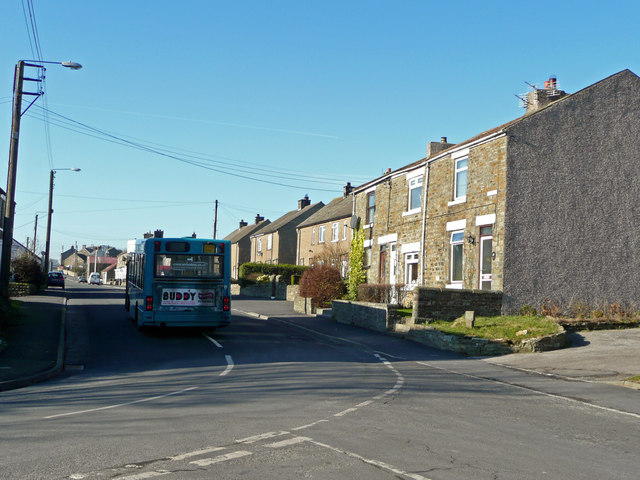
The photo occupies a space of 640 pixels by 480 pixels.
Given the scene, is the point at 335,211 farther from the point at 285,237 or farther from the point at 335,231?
the point at 285,237

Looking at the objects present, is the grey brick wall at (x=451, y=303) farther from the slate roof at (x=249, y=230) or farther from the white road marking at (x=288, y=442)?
the slate roof at (x=249, y=230)

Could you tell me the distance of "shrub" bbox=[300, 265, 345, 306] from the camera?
31.4 m

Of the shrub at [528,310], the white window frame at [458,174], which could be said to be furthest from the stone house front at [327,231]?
the shrub at [528,310]

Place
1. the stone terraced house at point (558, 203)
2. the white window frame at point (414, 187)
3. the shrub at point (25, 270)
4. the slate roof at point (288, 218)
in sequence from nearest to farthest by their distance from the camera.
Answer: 1. the stone terraced house at point (558, 203)
2. the white window frame at point (414, 187)
3. the shrub at point (25, 270)
4. the slate roof at point (288, 218)

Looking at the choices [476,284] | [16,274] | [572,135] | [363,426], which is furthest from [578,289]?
[16,274]

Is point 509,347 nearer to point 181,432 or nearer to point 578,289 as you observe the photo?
point 578,289

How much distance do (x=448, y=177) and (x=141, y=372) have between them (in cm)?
1580

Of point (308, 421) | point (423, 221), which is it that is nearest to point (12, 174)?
point (423, 221)

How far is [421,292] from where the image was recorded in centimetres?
2159

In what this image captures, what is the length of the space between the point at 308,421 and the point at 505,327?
12.5m

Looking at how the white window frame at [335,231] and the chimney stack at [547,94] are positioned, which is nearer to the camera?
the chimney stack at [547,94]

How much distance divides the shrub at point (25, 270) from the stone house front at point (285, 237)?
26396 millimetres

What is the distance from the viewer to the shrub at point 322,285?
3138cm

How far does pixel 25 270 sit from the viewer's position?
1608 inches
